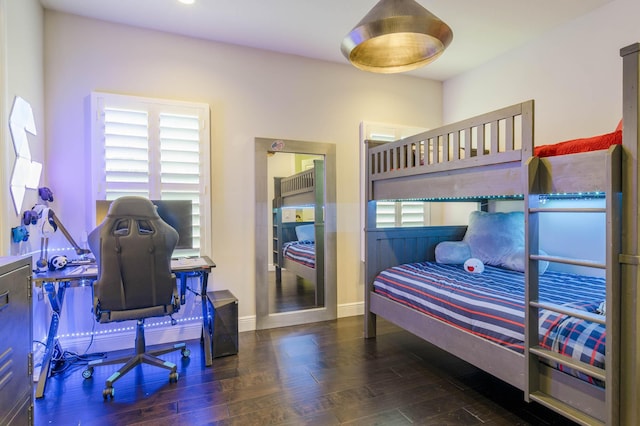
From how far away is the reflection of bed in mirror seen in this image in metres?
3.70

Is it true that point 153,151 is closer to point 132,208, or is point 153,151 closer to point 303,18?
point 132,208

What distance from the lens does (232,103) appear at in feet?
11.1

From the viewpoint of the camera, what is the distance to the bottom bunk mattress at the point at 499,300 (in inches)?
63.6

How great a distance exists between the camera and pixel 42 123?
8.96ft

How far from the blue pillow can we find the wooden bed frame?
4.68 feet

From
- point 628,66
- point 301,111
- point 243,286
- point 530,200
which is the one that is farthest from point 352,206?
point 628,66

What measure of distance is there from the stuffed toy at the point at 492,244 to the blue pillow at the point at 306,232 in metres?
1.31

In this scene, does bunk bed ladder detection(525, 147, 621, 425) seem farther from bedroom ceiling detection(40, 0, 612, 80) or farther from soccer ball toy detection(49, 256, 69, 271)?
soccer ball toy detection(49, 256, 69, 271)

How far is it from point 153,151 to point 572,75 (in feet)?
12.2

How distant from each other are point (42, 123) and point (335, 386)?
9.83 ft

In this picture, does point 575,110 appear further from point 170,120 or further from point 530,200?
point 170,120

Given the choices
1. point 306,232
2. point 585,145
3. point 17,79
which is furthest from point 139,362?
point 585,145

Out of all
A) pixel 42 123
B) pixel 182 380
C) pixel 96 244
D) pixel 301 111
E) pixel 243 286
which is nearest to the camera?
pixel 96 244

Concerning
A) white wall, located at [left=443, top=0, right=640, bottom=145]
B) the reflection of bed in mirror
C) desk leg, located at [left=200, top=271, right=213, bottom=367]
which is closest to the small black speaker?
desk leg, located at [left=200, top=271, right=213, bottom=367]
